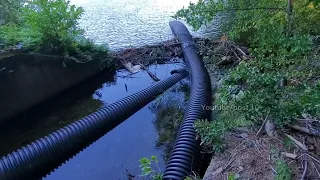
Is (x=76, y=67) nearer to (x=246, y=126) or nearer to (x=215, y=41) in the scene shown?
(x=215, y=41)

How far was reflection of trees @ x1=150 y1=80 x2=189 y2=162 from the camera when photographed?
15.1 feet

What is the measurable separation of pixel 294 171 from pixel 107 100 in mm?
4265

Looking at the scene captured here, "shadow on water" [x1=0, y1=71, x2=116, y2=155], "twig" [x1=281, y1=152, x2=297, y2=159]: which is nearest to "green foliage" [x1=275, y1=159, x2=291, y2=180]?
"twig" [x1=281, y1=152, x2=297, y2=159]

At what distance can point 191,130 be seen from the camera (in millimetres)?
3643

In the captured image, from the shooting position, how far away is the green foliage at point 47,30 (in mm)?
5923

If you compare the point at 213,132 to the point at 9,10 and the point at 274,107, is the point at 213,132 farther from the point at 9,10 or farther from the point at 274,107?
the point at 9,10

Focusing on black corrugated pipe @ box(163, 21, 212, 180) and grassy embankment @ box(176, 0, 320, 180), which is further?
black corrugated pipe @ box(163, 21, 212, 180)

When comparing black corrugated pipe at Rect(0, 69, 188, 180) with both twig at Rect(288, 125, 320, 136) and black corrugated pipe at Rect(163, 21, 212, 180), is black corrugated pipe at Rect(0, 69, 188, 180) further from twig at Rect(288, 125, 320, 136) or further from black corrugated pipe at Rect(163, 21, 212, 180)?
twig at Rect(288, 125, 320, 136)

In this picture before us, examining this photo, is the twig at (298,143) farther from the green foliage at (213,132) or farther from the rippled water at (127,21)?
the rippled water at (127,21)

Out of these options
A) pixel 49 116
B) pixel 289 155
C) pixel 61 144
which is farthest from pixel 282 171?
pixel 49 116

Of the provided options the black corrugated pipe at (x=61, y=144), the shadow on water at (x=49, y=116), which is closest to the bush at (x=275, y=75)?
the black corrugated pipe at (x=61, y=144)

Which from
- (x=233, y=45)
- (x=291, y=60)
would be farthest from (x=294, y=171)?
(x=233, y=45)

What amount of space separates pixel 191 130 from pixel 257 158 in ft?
3.12

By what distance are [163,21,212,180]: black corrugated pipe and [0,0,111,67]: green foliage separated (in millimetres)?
2819
